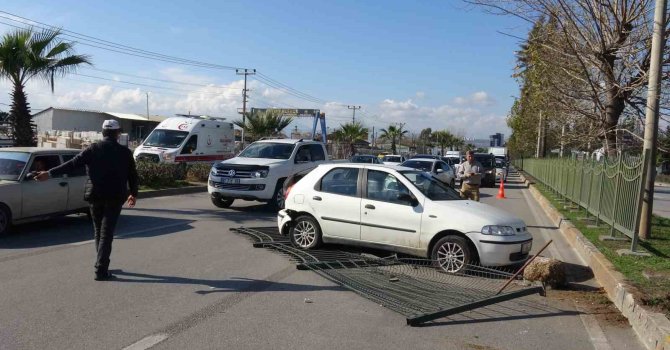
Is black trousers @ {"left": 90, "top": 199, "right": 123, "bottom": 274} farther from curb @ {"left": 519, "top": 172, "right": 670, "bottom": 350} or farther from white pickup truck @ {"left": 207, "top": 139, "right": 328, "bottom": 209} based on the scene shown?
white pickup truck @ {"left": 207, "top": 139, "right": 328, "bottom": 209}

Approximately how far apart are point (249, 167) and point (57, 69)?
9081 millimetres

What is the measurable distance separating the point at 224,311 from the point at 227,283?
120 cm

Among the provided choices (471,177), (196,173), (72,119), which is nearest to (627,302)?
(471,177)

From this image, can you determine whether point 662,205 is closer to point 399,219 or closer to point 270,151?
point 270,151

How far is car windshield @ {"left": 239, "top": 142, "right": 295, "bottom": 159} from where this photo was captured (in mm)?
15453

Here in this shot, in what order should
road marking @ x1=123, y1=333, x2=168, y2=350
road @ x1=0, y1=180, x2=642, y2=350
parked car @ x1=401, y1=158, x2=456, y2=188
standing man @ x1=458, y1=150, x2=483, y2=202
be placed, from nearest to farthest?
road marking @ x1=123, y1=333, x2=168, y2=350 < road @ x1=0, y1=180, x2=642, y2=350 < standing man @ x1=458, y1=150, x2=483, y2=202 < parked car @ x1=401, y1=158, x2=456, y2=188

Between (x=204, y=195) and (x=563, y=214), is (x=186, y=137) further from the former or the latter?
(x=563, y=214)

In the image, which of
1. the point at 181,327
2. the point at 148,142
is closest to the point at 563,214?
the point at 181,327

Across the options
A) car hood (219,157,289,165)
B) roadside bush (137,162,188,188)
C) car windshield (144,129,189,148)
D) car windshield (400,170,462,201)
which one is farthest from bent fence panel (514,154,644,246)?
car windshield (144,129,189,148)

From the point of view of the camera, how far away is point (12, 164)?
1024cm

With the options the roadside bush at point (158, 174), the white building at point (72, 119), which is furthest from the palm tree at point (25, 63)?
the white building at point (72, 119)

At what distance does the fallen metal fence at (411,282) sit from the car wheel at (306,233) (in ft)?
0.50

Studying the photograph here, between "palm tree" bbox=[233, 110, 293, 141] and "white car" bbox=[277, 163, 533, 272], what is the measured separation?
32.5 meters

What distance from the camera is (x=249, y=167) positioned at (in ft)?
46.4
